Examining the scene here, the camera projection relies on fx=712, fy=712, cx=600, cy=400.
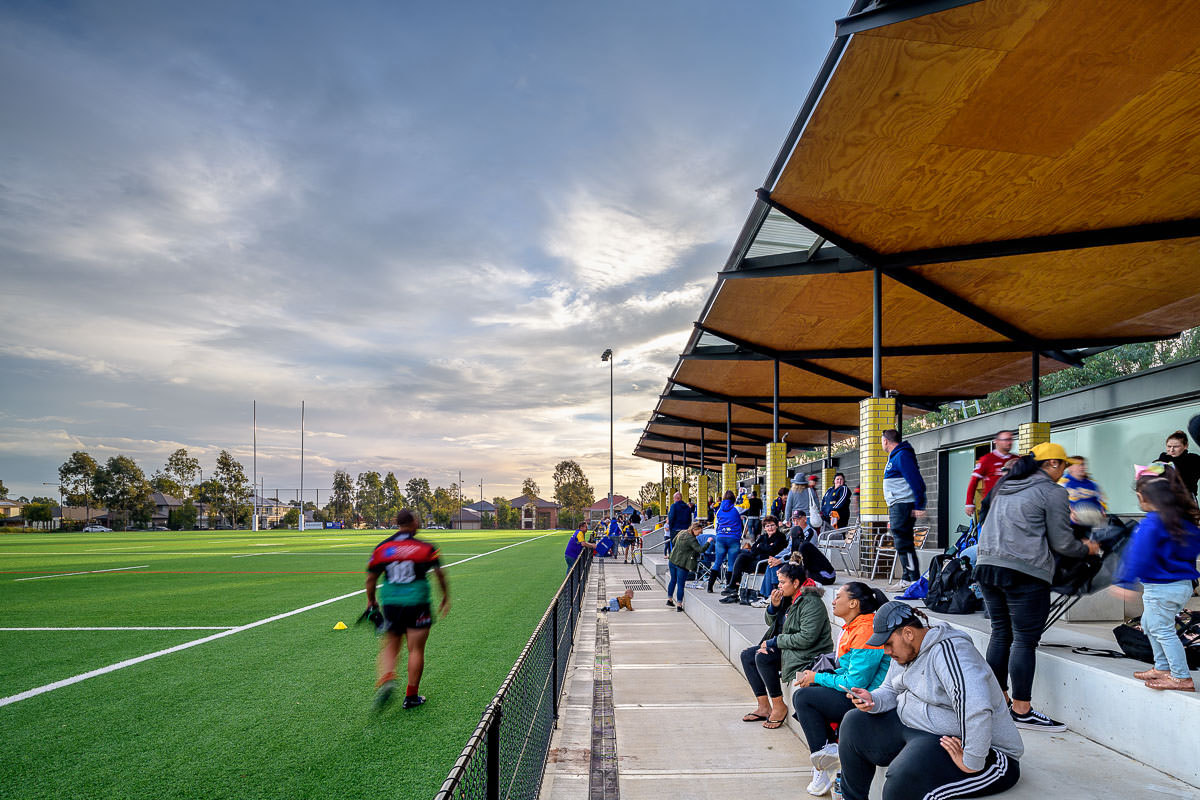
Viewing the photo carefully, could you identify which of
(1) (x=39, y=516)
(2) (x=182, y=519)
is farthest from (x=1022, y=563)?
(1) (x=39, y=516)

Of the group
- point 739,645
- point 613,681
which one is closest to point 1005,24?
point 739,645

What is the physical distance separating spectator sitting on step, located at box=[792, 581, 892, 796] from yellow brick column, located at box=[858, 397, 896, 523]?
735 centimetres

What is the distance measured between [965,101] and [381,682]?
718cm

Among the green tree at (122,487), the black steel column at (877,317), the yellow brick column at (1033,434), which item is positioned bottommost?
the green tree at (122,487)

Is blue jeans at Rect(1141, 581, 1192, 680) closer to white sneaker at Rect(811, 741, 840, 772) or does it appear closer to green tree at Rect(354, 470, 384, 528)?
white sneaker at Rect(811, 741, 840, 772)

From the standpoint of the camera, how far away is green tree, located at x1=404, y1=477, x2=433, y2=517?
11989cm

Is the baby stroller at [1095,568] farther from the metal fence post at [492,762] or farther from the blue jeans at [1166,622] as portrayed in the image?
the metal fence post at [492,762]

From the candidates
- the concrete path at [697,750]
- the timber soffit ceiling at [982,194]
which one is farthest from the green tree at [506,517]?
the concrete path at [697,750]

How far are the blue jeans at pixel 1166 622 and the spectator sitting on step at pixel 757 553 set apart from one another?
6.87 m

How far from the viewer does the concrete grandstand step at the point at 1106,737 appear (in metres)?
3.60

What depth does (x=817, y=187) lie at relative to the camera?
27.3ft

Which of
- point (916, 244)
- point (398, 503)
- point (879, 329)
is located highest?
point (916, 244)

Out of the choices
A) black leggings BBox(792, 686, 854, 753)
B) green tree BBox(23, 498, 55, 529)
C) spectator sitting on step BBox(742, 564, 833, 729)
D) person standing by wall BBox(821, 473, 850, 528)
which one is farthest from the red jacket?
green tree BBox(23, 498, 55, 529)

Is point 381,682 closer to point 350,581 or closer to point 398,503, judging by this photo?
point 350,581
